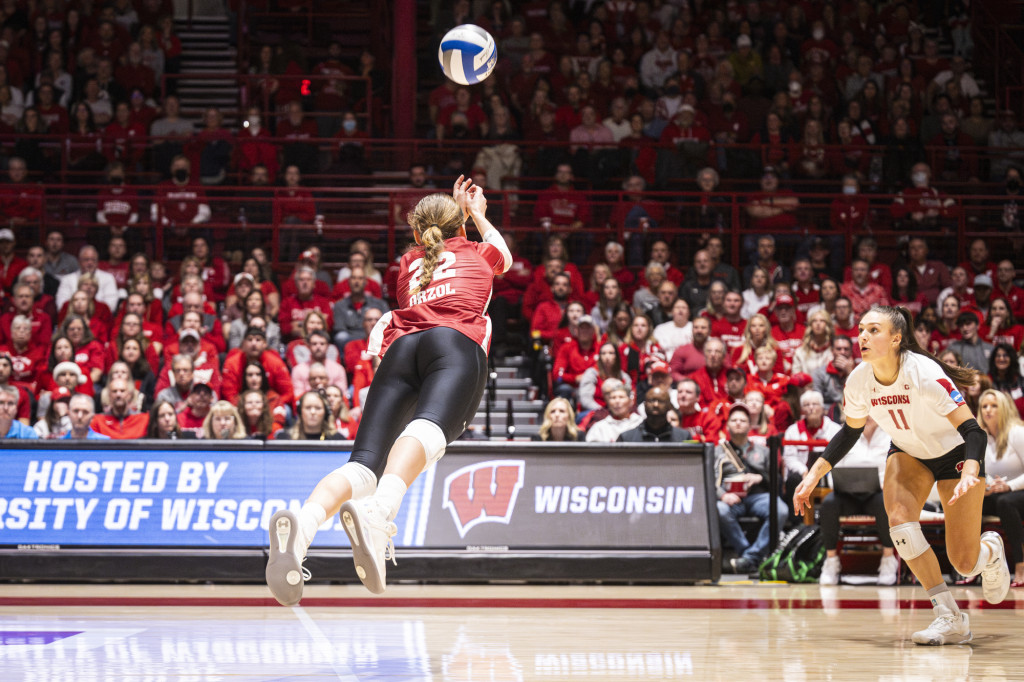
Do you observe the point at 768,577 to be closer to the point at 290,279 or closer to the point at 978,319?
the point at 978,319

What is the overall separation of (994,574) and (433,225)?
155 inches

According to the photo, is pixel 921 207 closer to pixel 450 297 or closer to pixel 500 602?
pixel 500 602

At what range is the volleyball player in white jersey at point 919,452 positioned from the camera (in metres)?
6.81

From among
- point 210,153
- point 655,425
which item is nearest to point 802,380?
point 655,425

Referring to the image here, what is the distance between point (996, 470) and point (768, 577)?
230 centimetres

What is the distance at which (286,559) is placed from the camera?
5.11 meters

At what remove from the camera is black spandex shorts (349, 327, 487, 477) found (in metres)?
5.61

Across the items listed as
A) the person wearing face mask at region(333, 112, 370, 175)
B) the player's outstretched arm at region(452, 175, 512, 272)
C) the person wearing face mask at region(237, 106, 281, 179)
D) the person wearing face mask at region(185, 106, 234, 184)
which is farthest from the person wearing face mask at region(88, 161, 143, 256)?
the player's outstretched arm at region(452, 175, 512, 272)

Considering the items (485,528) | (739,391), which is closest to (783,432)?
(739,391)

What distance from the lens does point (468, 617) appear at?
7.84 m

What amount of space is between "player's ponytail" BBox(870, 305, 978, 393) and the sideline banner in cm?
339

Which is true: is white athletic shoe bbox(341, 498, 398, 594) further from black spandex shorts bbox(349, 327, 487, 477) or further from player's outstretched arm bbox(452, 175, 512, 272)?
player's outstretched arm bbox(452, 175, 512, 272)

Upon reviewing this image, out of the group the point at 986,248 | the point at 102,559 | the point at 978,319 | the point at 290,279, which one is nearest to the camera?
the point at 102,559

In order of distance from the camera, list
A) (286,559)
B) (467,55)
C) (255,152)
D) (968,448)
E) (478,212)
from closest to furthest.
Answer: (286,559)
(478,212)
(968,448)
(467,55)
(255,152)
